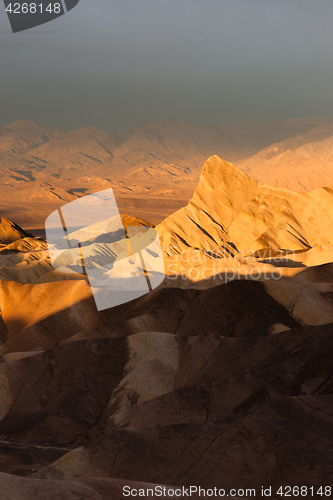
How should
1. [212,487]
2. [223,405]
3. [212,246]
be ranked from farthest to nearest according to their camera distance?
[212,246] < [223,405] < [212,487]

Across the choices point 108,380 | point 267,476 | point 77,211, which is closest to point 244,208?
point 108,380

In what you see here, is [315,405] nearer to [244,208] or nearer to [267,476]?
[267,476]

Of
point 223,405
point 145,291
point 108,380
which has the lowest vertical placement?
point 145,291

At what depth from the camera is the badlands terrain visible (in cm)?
946

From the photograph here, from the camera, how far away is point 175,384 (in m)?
18.0

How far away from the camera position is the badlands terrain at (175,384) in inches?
372

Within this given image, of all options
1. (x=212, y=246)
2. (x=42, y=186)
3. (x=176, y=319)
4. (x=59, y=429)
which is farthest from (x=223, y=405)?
(x=42, y=186)

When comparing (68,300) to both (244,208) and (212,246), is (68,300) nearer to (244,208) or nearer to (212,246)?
(212,246)

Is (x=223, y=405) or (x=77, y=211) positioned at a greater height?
(x=223, y=405)

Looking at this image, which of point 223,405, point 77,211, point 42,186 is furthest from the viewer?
point 42,186

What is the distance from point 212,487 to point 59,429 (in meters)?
9.33

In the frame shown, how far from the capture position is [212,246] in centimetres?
5394

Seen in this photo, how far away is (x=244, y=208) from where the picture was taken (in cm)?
5738

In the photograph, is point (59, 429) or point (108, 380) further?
point (108, 380)
